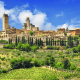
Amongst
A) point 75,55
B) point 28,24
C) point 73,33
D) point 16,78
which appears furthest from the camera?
point 28,24

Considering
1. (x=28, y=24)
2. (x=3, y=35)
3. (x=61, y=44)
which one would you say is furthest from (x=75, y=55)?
(x=28, y=24)

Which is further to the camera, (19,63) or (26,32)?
(26,32)

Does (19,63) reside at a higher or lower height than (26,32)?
lower

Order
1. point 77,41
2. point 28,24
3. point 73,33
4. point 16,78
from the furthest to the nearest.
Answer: point 28,24, point 73,33, point 77,41, point 16,78

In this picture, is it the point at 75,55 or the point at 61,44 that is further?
the point at 61,44

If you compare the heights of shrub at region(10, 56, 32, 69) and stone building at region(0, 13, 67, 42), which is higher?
stone building at region(0, 13, 67, 42)

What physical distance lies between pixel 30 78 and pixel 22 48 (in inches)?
832

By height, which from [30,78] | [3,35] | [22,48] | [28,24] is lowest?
[30,78]

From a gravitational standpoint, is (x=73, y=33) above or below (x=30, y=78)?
above

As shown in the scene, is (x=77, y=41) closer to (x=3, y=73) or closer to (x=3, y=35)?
(x=3, y=73)

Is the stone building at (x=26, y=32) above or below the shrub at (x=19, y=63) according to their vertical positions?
above

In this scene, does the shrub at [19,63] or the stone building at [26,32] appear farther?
the stone building at [26,32]

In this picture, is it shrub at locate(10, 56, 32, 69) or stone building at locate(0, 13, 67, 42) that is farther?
stone building at locate(0, 13, 67, 42)

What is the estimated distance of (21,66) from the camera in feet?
75.0
